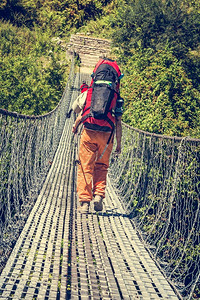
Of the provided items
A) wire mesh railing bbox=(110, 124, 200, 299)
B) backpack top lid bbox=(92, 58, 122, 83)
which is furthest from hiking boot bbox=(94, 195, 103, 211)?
backpack top lid bbox=(92, 58, 122, 83)

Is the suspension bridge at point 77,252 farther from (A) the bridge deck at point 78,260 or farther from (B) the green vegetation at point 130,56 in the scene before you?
(B) the green vegetation at point 130,56

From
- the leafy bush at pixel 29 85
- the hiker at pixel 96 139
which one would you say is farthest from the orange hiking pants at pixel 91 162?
the leafy bush at pixel 29 85

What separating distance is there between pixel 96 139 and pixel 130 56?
9.29 meters

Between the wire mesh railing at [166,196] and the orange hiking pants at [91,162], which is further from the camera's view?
the orange hiking pants at [91,162]

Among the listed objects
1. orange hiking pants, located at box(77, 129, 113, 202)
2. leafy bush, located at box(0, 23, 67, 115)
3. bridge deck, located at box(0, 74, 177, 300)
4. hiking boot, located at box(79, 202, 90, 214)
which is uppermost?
leafy bush, located at box(0, 23, 67, 115)

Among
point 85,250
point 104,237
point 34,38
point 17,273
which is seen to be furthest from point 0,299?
point 34,38

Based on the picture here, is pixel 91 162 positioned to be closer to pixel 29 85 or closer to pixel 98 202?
pixel 98 202

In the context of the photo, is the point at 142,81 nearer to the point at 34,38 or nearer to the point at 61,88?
the point at 61,88

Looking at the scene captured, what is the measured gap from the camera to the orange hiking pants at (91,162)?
9.72 ft

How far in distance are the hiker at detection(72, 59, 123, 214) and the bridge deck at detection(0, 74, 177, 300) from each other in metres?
0.19

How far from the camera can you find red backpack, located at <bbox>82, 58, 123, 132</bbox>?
8.93 ft

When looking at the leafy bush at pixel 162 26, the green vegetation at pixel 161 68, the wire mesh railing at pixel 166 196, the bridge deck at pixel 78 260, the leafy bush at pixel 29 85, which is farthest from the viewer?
the leafy bush at pixel 162 26

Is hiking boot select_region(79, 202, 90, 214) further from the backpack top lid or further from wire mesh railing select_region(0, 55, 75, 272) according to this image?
the backpack top lid

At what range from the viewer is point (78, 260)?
221cm
